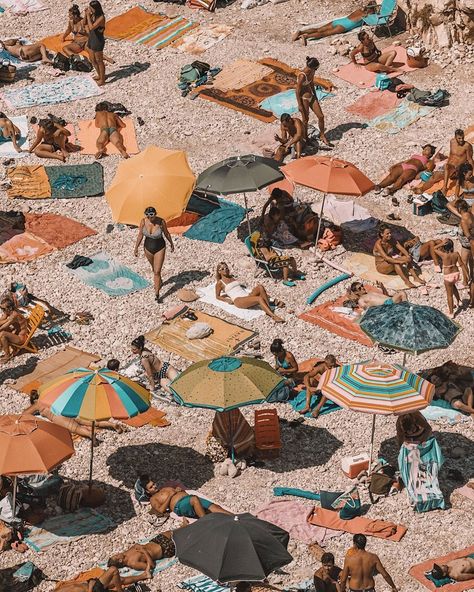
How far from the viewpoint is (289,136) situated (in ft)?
97.5

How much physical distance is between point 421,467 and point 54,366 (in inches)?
270

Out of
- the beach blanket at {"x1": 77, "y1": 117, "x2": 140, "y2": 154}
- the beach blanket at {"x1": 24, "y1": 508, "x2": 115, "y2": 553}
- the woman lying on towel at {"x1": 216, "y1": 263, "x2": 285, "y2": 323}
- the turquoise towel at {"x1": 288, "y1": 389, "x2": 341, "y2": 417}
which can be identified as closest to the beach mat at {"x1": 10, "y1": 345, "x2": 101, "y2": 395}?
the woman lying on towel at {"x1": 216, "y1": 263, "x2": 285, "y2": 323}

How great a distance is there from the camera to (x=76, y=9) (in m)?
34.8

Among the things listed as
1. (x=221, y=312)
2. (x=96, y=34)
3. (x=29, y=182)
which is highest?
(x=96, y=34)

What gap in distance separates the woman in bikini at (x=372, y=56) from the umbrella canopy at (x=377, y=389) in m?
13.4

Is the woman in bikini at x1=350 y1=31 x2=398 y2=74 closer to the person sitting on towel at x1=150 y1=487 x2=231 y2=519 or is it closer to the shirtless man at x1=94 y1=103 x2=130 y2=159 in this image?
the shirtless man at x1=94 y1=103 x2=130 y2=159

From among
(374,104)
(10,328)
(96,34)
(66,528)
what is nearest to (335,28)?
(374,104)

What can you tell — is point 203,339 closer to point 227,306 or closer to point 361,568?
point 227,306

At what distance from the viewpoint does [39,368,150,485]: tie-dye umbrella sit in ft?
65.2

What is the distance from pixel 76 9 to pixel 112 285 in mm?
11206

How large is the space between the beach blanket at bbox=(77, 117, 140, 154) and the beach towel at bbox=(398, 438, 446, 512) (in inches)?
496

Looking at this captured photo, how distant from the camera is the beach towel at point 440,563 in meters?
18.5

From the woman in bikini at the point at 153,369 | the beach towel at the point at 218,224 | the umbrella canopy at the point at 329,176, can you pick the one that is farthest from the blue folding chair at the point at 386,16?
the woman in bikini at the point at 153,369

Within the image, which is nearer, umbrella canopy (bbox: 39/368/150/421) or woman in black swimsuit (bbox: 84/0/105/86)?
umbrella canopy (bbox: 39/368/150/421)
